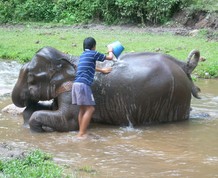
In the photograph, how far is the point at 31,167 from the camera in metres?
5.77

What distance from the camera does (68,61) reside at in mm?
8406

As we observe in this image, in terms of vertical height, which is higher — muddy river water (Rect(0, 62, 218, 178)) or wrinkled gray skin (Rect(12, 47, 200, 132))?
wrinkled gray skin (Rect(12, 47, 200, 132))

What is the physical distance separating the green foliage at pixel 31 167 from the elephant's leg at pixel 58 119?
176 cm

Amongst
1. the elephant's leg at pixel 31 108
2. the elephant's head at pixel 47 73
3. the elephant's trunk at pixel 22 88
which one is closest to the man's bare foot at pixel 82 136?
the elephant's head at pixel 47 73

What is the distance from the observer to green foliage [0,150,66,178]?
17.8 feet

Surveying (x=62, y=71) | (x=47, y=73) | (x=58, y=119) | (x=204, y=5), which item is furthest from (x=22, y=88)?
(x=204, y=5)

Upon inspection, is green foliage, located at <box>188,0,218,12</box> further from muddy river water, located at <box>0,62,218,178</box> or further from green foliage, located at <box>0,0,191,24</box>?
muddy river water, located at <box>0,62,218,178</box>

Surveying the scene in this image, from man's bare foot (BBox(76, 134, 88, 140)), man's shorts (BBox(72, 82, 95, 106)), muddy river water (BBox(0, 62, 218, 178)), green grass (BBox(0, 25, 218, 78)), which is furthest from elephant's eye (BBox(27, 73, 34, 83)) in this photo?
green grass (BBox(0, 25, 218, 78))

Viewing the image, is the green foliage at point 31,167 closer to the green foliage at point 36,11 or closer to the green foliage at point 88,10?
the green foliage at point 88,10

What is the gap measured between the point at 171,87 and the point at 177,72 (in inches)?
11.7

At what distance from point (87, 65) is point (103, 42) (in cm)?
1033

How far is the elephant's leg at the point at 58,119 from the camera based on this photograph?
8000mm

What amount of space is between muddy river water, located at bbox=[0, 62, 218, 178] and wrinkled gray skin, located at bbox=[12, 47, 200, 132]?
20 centimetres

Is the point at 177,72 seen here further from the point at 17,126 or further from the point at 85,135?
the point at 17,126
